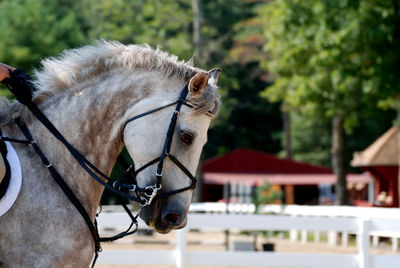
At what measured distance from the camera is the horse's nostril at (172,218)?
13.2 feet

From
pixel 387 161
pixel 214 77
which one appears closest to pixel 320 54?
pixel 387 161

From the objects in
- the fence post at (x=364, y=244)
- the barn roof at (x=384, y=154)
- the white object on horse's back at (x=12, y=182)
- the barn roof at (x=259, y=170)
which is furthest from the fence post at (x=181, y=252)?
the barn roof at (x=259, y=170)

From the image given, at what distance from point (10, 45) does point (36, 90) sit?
24206 millimetres

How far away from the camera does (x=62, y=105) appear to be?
4.35 metres

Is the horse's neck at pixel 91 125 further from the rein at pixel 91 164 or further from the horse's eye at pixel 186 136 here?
the horse's eye at pixel 186 136

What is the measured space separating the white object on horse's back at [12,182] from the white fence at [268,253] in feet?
14.0

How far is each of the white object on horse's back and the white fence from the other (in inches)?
168

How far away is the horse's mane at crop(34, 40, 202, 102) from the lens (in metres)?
4.39

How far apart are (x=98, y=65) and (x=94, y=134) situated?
0.49 metres

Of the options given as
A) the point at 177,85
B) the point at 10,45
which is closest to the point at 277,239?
the point at 10,45

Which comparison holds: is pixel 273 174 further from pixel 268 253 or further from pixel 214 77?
pixel 214 77

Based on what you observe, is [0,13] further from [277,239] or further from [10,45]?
[277,239]

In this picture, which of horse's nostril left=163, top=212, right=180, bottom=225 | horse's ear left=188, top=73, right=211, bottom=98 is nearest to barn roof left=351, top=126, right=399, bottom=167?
horse's ear left=188, top=73, right=211, bottom=98

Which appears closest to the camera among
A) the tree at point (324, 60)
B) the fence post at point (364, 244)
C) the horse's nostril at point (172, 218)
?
the horse's nostril at point (172, 218)
